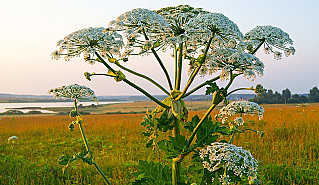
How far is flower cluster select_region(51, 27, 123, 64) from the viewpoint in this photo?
241 centimetres

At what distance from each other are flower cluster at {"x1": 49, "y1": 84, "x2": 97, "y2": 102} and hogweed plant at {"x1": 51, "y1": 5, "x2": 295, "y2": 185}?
79 centimetres

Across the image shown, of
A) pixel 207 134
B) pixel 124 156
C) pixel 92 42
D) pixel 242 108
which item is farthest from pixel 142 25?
pixel 124 156

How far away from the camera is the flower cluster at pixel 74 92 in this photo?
3.38 metres

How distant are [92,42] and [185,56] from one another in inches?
41.4

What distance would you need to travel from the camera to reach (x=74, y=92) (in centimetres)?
340

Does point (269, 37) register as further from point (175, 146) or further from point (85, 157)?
point (85, 157)

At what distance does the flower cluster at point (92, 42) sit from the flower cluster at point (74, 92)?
911 mm

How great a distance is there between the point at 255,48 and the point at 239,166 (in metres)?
1.40

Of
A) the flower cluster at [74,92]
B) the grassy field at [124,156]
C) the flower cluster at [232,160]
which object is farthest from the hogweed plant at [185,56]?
the grassy field at [124,156]

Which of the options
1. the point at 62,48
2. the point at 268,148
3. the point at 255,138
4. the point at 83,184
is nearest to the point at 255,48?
the point at 62,48

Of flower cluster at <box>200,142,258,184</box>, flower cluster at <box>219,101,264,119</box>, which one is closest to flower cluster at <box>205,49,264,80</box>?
flower cluster at <box>200,142,258,184</box>

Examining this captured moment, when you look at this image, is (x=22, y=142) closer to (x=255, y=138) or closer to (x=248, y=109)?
(x=255, y=138)

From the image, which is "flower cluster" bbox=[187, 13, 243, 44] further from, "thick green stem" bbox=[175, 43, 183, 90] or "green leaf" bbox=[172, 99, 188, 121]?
"green leaf" bbox=[172, 99, 188, 121]

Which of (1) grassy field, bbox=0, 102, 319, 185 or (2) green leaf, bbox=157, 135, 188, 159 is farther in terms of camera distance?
(1) grassy field, bbox=0, 102, 319, 185
